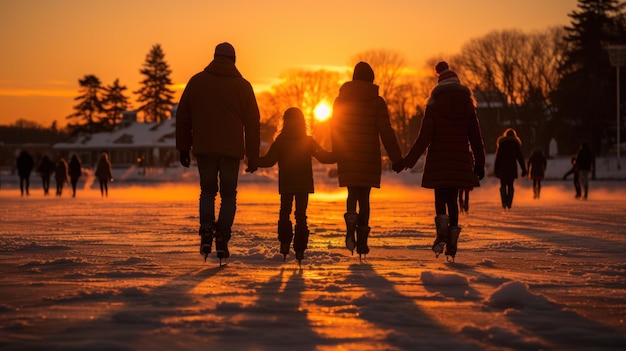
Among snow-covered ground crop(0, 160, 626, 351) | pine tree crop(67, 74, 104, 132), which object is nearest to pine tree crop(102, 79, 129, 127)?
pine tree crop(67, 74, 104, 132)

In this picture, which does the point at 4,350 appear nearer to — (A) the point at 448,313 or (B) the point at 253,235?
(A) the point at 448,313

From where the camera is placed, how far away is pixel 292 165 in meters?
9.16

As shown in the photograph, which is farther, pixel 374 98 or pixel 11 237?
pixel 11 237

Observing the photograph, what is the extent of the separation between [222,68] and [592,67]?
62210mm

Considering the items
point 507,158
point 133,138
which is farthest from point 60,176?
point 133,138

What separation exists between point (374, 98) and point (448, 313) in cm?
406

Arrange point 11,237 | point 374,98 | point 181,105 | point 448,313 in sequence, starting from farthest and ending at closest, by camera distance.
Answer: point 11,237 → point 374,98 → point 181,105 → point 448,313

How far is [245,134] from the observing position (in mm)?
8930

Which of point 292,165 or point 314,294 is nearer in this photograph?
point 314,294

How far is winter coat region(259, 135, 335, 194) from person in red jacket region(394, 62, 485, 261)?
1035 mm

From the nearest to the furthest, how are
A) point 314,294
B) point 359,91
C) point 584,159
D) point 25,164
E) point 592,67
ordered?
point 314,294
point 359,91
point 584,159
point 25,164
point 592,67

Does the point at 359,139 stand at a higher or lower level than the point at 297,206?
higher

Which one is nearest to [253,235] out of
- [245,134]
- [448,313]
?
[245,134]

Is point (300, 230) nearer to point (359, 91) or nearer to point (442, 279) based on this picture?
point (359, 91)
